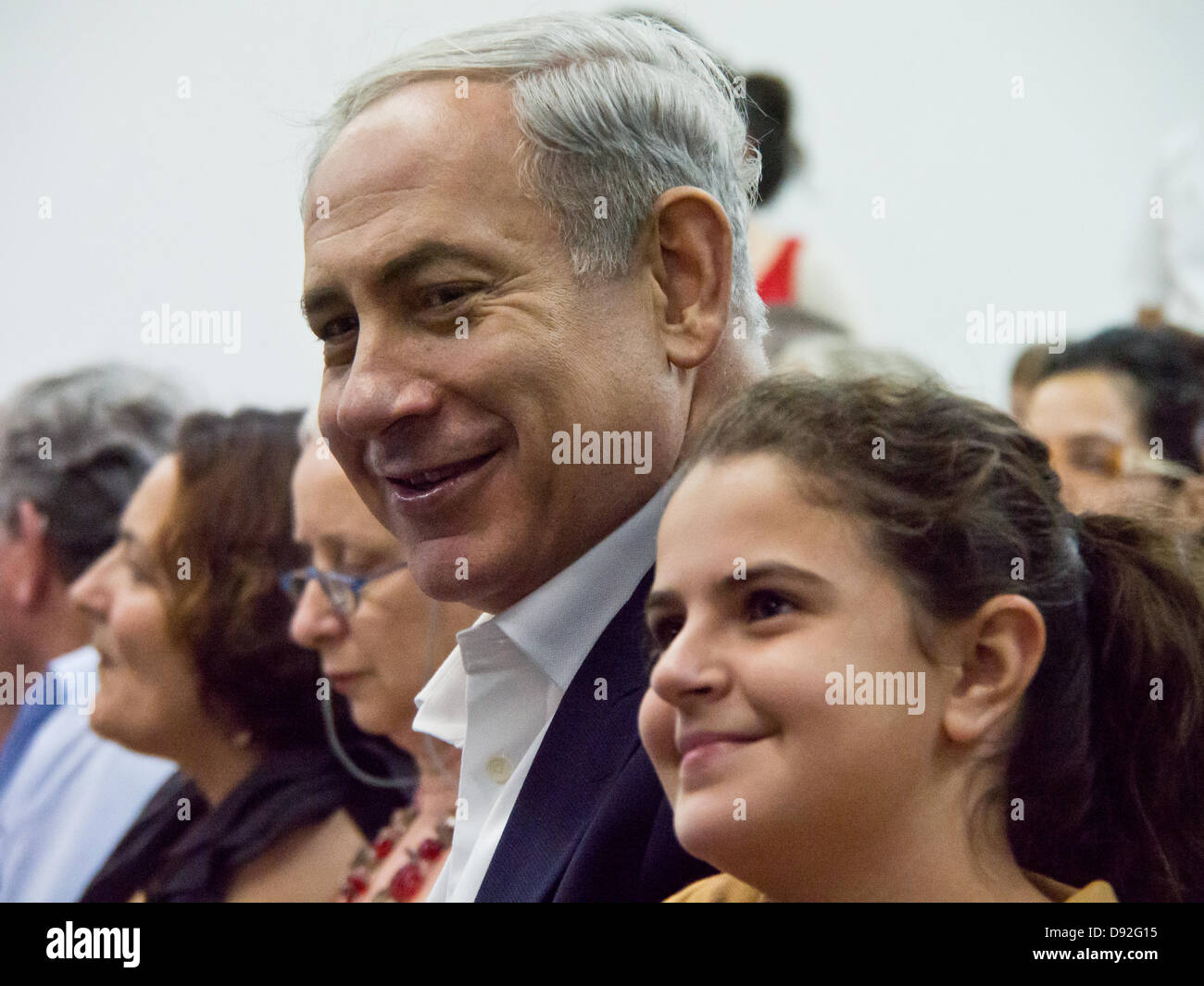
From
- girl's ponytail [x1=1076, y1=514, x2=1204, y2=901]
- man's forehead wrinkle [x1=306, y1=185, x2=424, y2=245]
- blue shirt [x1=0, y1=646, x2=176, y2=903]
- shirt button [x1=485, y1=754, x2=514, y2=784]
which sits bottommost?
blue shirt [x1=0, y1=646, x2=176, y2=903]

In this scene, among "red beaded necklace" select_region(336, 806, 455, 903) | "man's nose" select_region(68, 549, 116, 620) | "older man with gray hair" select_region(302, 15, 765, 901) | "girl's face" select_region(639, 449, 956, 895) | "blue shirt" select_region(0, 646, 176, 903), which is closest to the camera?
"girl's face" select_region(639, 449, 956, 895)

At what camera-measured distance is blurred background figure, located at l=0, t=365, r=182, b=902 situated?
9.20ft

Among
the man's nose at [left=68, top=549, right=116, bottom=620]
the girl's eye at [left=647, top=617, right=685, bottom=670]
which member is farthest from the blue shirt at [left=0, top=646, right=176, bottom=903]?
the girl's eye at [left=647, top=617, right=685, bottom=670]

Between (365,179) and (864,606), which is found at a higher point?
(365,179)

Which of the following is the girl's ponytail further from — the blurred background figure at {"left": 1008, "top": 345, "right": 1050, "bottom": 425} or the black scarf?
the blurred background figure at {"left": 1008, "top": 345, "right": 1050, "bottom": 425}

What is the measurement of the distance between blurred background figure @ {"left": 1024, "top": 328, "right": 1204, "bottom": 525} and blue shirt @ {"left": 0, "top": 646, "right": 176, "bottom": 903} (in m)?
1.66

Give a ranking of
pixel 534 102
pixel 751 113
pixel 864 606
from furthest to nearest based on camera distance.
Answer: pixel 751 113 → pixel 534 102 → pixel 864 606

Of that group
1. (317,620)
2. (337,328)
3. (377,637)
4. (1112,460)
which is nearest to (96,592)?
(317,620)

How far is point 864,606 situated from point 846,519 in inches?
2.6

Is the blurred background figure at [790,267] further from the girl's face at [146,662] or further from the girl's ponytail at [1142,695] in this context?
the girl's ponytail at [1142,695]
